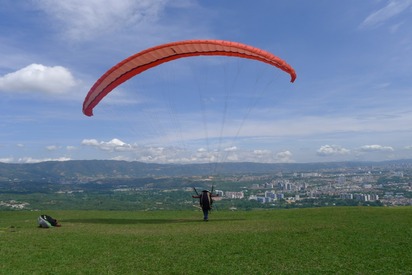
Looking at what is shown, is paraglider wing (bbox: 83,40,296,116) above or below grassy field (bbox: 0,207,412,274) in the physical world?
above

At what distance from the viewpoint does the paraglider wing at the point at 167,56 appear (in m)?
17.8

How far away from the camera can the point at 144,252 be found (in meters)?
11.8

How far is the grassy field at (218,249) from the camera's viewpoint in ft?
32.1

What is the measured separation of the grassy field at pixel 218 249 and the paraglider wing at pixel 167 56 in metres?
7.74

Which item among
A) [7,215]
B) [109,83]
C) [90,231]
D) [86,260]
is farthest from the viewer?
[7,215]

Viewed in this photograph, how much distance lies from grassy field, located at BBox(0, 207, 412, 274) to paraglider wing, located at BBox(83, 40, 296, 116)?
7.74 metres

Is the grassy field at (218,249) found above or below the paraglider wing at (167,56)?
below

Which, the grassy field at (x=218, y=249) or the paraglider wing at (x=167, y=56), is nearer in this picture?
the grassy field at (x=218, y=249)

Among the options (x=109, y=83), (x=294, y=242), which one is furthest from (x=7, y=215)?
(x=294, y=242)

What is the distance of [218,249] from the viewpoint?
11898mm

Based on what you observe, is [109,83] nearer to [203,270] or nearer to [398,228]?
[203,270]

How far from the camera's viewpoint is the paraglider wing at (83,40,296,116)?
58.3 ft

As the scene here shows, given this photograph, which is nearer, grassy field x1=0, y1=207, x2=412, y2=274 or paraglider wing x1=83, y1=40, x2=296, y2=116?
grassy field x1=0, y1=207, x2=412, y2=274

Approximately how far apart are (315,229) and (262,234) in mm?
2652
